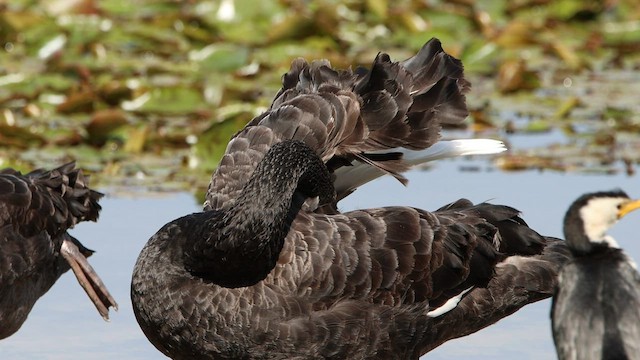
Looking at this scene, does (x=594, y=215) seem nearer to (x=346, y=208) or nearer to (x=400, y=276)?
(x=400, y=276)

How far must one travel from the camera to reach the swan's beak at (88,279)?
732cm

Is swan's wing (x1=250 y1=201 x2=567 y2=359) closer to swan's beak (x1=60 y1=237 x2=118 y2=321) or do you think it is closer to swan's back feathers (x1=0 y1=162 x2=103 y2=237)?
swan's beak (x1=60 y1=237 x2=118 y2=321)

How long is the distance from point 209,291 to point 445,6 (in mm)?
7623

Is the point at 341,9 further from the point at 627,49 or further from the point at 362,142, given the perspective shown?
the point at 362,142

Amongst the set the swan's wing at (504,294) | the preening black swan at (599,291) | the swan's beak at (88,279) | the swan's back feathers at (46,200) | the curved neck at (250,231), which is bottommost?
the swan's beak at (88,279)

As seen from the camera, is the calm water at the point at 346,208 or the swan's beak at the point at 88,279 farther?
the swan's beak at the point at 88,279

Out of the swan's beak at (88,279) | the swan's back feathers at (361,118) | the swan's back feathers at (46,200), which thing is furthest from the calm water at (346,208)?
the swan's back feathers at (361,118)

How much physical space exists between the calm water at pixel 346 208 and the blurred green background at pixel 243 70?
16 centimetres

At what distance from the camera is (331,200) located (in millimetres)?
6676

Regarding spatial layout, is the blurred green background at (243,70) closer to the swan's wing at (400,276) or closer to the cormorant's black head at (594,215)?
the swan's wing at (400,276)

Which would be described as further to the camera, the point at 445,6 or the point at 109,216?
the point at 445,6

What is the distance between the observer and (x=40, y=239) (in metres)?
7.33

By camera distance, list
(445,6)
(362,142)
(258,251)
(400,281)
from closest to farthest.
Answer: (258,251), (400,281), (362,142), (445,6)

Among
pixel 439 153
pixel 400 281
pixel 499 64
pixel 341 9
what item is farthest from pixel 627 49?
pixel 400 281
